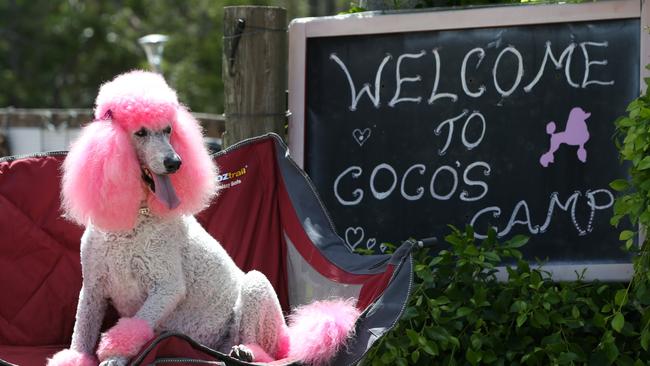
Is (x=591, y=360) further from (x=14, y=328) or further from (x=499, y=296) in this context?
(x=14, y=328)

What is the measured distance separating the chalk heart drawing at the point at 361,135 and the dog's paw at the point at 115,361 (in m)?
1.83

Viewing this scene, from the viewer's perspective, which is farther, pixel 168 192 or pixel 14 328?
pixel 14 328

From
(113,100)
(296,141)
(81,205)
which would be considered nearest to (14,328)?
(81,205)

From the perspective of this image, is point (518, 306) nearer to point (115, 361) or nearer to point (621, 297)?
point (621, 297)

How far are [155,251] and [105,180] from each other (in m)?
0.28

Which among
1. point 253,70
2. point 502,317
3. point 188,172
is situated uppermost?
point 253,70

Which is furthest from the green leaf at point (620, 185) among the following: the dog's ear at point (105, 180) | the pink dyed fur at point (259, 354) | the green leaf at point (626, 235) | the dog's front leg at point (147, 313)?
the dog's ear at point (105, 180)

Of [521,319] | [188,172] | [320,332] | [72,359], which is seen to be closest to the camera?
[72,359]

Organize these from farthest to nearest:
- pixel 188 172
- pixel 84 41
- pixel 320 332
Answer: pixel 84 41
pixel 188 172
pixel 320 332

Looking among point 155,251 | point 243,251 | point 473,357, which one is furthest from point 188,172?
point 473,357

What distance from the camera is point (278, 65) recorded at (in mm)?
4516

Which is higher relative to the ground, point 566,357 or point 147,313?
point 147,313

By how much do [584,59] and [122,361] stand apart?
230cm

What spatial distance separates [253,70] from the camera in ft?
14.7
